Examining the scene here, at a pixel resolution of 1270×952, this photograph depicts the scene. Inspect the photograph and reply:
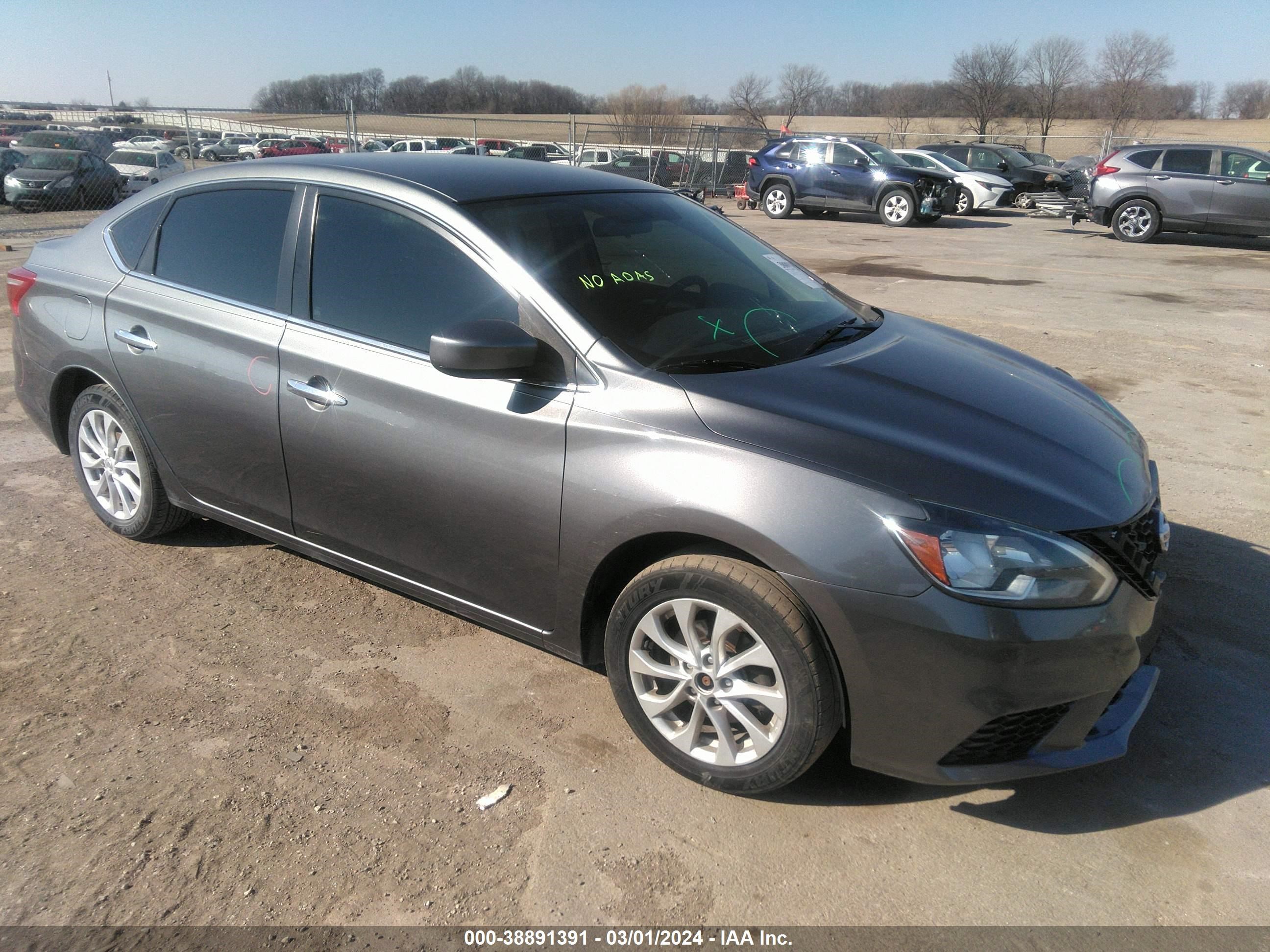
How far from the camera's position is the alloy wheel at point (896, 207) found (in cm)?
2028

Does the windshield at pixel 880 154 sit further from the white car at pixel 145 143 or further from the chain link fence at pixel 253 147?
the white car at pixel 145 143

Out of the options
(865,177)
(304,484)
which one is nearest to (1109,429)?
(304,484)

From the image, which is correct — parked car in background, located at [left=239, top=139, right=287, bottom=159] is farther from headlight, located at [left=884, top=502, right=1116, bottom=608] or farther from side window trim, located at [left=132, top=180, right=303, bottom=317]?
headlight, located at [left=884, top=502, right=1116, bottom=608]

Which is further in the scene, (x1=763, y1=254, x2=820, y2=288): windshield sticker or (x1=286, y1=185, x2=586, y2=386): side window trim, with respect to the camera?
(x1=763, y1=254, x2=820, y2=288): windshield sticker

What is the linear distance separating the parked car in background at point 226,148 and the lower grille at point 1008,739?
42.6 metres

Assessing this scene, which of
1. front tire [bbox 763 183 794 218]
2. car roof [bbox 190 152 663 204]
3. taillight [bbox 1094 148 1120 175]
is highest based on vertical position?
taillight [bbox 1094 148 1120 175]

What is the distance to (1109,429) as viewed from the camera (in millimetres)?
3219

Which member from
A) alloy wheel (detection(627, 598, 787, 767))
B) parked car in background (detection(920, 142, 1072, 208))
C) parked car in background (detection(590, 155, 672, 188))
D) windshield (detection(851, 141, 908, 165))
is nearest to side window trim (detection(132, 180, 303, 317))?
alloy wheel (detection(627, 598, 787, 767))

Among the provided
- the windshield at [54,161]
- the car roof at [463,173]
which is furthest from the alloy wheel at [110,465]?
the windshield at [54,161]

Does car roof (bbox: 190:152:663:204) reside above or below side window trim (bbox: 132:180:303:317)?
above

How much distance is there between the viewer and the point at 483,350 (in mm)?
2756

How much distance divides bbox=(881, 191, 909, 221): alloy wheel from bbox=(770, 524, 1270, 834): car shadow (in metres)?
18.1

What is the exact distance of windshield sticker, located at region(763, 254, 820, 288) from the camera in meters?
3.99

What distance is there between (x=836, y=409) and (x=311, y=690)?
2.04 meters
